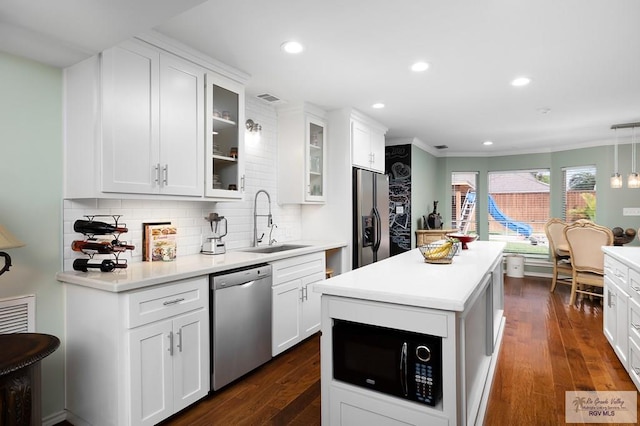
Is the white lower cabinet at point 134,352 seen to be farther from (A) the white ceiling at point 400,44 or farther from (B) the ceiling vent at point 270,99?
(B) the ceiling vent at point 270,99

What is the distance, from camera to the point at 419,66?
117 inches

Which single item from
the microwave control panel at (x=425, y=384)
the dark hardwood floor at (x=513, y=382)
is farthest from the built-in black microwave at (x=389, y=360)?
the dark hardwood floor at (x=513, y=382)

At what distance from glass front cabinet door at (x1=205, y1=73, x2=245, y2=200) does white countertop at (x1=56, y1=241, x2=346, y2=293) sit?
20.8 inches

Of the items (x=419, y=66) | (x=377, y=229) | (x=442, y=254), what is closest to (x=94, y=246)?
(x=442, y=254)

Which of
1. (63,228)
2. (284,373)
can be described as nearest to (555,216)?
(284,373)

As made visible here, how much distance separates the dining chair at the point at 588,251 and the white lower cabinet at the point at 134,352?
4819mm

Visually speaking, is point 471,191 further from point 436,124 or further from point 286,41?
point 286,41

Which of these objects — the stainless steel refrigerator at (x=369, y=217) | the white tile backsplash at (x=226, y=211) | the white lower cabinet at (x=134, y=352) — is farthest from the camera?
the stainless steel refrigerator at (x=369, y=217)

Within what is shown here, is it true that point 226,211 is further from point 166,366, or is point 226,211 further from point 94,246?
point 166,366

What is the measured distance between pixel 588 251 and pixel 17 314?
5.88 m

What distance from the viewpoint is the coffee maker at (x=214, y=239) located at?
3.05m

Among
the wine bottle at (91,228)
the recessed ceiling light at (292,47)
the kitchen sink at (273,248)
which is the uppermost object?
the recessed ceiling light at (292,47)

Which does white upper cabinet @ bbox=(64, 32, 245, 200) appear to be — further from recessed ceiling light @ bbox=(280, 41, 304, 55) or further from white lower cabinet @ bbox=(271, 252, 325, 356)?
white lower cabinet @ bbox=(271, 252, 325, 356)

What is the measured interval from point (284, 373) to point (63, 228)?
1856 millimetres
